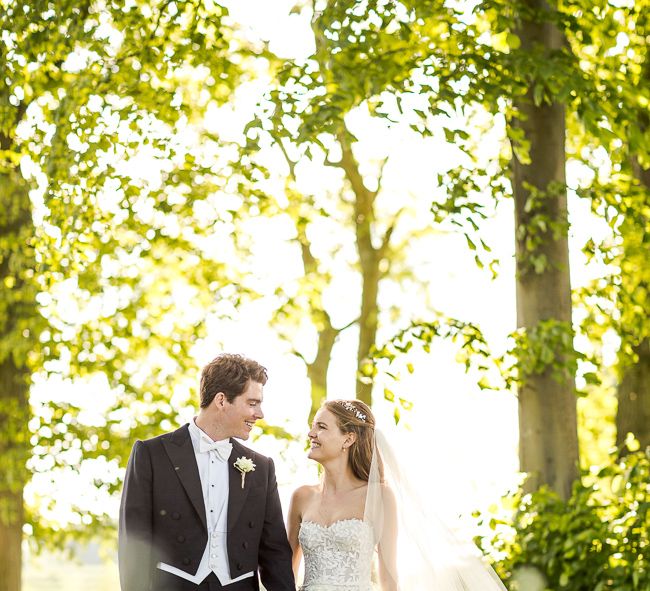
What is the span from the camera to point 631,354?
8.53 meters

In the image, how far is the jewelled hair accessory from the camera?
5.44 m

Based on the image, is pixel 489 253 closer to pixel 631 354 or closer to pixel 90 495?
pixel 631 354

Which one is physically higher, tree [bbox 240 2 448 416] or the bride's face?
tree [bbox 240 2 448 416]

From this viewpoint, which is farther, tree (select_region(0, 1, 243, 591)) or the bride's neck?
tree (select_region(0, 1, 243, 591))

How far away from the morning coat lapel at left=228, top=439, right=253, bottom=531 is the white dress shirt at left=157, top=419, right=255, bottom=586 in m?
0.02

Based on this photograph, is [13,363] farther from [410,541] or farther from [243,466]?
[243,466]

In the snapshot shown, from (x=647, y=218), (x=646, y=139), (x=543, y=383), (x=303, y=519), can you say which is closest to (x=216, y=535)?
(x=303, y=519)

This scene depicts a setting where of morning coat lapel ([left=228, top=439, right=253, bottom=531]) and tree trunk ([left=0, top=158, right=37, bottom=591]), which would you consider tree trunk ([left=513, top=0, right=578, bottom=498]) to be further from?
tree trunk ([left=0, top=158, right=37, bottom=591])

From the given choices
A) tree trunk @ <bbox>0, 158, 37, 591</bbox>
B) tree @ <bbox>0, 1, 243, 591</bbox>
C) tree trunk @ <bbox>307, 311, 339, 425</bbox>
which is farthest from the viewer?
tree trunk @ <bbox>307, 311, 339, 425</bbox>

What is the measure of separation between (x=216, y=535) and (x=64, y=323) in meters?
6.81

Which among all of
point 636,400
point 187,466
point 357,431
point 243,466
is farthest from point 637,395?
point 187,466

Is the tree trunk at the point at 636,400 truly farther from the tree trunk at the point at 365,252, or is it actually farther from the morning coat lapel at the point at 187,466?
the morning coat lapel at the point at 187,466

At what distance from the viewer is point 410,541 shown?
5.47m

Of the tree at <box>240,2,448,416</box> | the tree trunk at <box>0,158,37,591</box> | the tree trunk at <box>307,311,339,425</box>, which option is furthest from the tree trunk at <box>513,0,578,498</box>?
the tree trunk at <box>307,311,339,425</box>
